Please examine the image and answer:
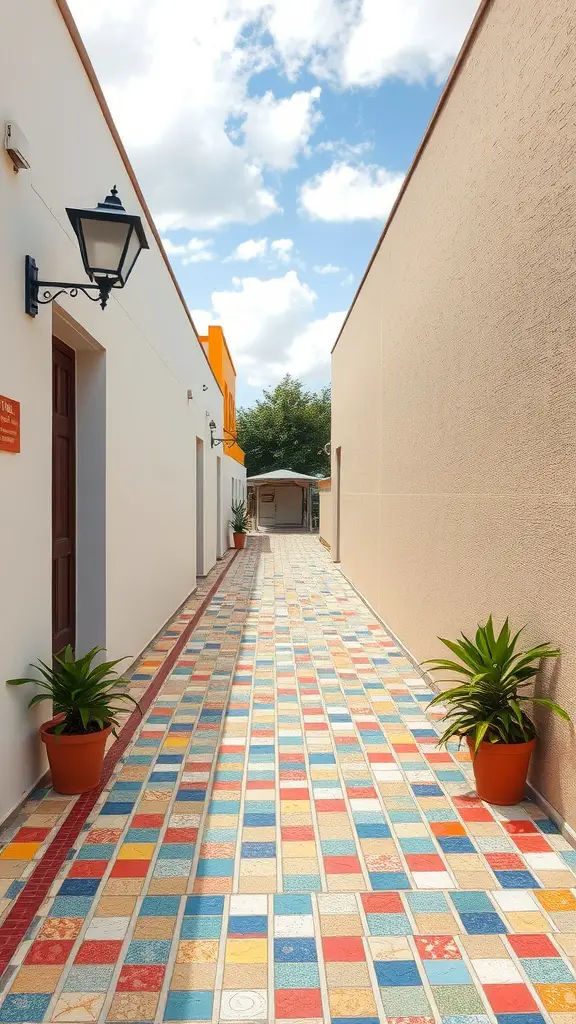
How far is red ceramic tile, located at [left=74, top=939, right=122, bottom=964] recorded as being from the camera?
2014 millimetres

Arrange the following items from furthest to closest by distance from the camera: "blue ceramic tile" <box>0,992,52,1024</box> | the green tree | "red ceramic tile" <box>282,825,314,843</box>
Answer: the green tree
"red ceramic tile" <box>282,825,314,843</box>
"blue ceramic tile" <box>0,992,52,1024</box>

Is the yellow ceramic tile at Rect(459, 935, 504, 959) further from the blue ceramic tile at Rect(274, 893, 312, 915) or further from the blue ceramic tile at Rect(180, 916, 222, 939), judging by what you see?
the blue ceramic tile at Rect(180, 916, 222, 939)

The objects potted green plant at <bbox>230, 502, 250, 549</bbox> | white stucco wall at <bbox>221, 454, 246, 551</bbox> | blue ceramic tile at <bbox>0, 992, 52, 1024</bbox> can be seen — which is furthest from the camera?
potted green plant at <bbox>230, 502, 250, 549</bbox>

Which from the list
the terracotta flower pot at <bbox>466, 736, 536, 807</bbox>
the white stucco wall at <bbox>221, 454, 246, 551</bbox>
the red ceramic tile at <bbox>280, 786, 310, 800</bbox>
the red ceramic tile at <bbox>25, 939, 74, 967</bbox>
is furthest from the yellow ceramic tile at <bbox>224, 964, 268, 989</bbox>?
the white stucco wall at <bbox>221, 454, 246, 551</bbox>

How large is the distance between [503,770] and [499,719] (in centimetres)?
23

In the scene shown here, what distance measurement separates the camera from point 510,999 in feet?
6.14

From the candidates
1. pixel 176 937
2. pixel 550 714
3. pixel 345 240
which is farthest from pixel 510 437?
pixel 345 240

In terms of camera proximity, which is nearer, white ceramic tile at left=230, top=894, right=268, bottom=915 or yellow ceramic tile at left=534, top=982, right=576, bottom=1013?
yellow ceramic tile at left=534, top=982, right=576, bottom=1013

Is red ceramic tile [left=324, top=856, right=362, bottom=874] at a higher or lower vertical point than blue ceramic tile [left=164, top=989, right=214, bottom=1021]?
lower

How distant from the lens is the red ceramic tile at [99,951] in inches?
79.3

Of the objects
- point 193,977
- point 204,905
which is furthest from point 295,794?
point 193,977

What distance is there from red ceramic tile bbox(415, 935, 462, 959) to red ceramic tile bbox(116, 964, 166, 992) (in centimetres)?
82

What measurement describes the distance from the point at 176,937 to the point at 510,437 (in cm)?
268

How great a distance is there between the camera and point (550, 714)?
2.96 m
